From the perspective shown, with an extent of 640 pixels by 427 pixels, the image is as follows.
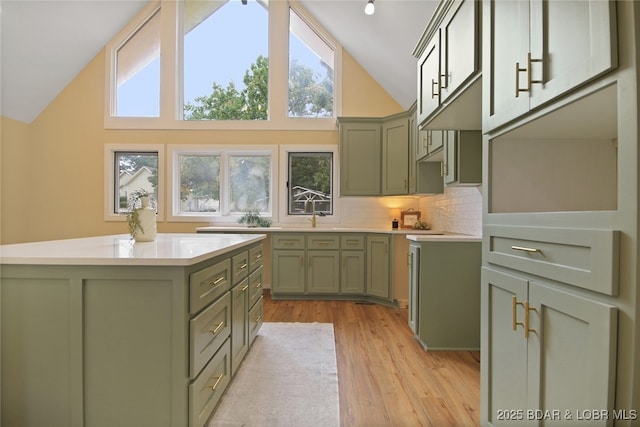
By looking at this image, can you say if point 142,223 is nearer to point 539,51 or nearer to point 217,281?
point 217,281

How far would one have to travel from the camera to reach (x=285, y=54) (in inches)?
196

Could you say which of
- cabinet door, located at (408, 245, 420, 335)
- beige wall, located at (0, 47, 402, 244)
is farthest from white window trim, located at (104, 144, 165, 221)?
cabinet door, located at (408, 245, 420, 335)

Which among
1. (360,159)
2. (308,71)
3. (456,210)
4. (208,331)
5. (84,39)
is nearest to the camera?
(208,331)

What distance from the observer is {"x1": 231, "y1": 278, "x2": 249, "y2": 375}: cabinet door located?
2.05m

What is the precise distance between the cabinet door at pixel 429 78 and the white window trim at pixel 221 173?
2925 mm

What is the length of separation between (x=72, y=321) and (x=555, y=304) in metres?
1.81

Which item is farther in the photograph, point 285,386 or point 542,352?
point 285,386

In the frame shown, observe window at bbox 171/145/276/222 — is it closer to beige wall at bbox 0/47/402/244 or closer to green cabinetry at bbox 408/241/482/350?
beige wall at bbox 0/47/402/244

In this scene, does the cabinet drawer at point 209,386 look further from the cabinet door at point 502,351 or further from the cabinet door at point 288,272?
the cabinet door at point 288,272

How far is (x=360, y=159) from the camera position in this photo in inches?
176

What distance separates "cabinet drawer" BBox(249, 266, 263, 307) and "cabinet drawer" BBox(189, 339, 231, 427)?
1.88 ft

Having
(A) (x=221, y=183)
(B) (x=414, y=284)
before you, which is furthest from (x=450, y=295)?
(A) (x=221, y=183)

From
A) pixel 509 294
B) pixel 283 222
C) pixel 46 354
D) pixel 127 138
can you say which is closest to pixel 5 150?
pixel 127 138

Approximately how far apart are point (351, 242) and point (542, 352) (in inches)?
126
